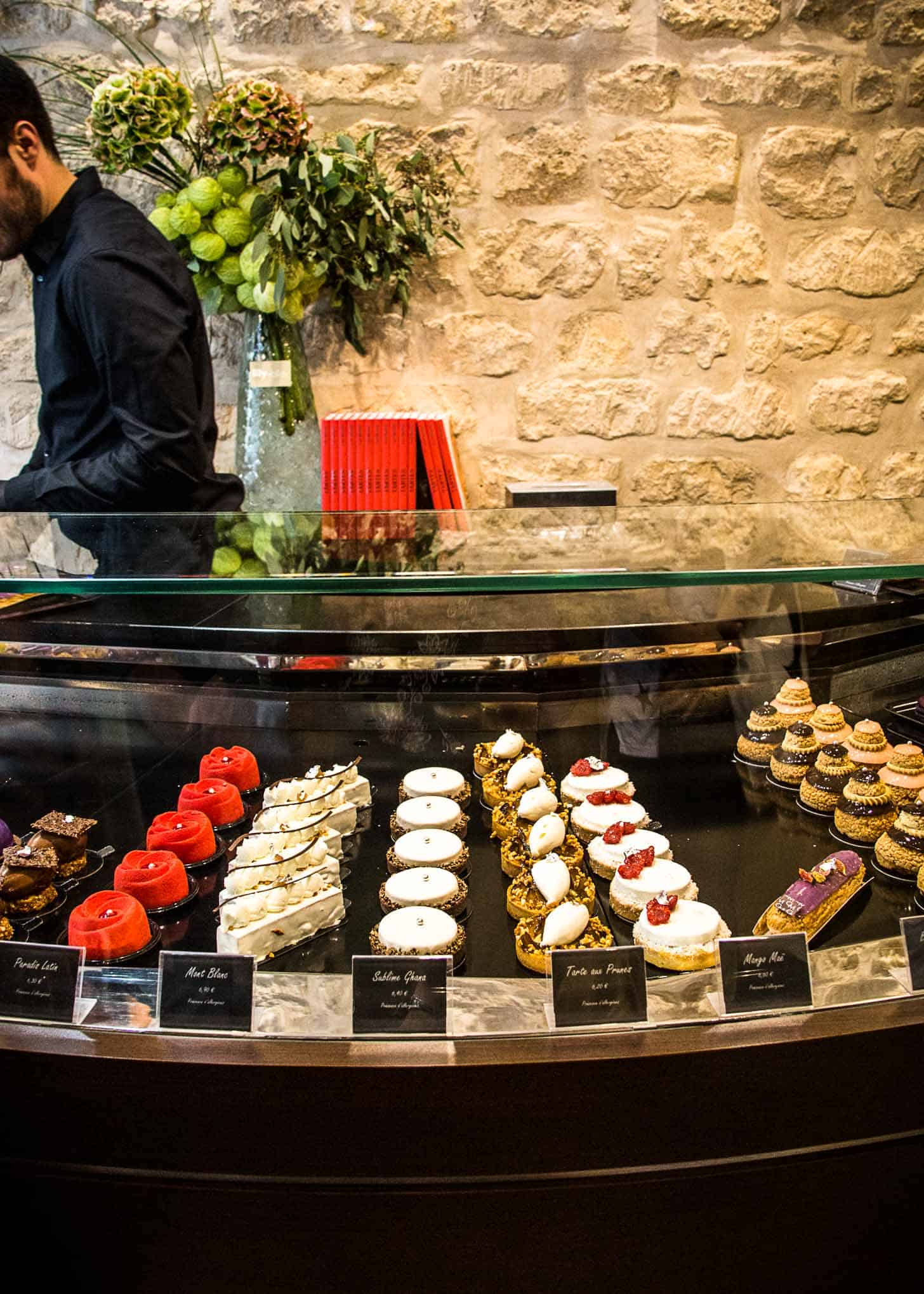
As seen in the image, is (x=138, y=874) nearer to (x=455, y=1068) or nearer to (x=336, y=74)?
(x=455, y=1068)

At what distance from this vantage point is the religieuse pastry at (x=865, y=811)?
156 centimetres

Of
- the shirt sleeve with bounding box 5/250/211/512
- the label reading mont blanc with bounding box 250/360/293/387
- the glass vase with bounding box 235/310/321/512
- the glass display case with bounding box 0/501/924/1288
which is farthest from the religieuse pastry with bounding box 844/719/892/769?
the label reading mont blanc with bounding box 250/360/293/387

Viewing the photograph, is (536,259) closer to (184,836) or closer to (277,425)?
(277,425)

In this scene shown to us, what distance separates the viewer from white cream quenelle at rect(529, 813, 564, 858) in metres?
1.48

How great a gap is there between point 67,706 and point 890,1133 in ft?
4.58

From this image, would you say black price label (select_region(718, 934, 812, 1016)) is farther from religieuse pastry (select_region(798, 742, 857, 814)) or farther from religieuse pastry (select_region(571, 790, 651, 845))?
religieuse pastry (select_region(798, 742, 857, 814))

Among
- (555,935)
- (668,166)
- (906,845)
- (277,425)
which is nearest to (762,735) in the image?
(906,845)

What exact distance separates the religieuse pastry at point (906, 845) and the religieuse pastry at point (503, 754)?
0.54 metres

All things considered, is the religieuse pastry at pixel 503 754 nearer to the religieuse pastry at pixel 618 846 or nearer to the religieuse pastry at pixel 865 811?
the religieuse pastry at pixel 618 846

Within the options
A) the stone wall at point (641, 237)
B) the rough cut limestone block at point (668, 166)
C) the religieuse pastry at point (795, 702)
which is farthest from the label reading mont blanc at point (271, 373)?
the religieuse pastry at point (795, 702)

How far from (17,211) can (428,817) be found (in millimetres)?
1665

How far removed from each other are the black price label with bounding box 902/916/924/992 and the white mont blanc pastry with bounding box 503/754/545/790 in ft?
2.04

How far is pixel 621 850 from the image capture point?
4.92 feet

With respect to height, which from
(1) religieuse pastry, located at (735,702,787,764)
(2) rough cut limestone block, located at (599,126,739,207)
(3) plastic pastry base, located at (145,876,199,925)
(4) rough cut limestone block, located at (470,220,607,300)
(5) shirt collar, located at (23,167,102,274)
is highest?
(2) rough cut limestone block, located at (599,126,739,207)
